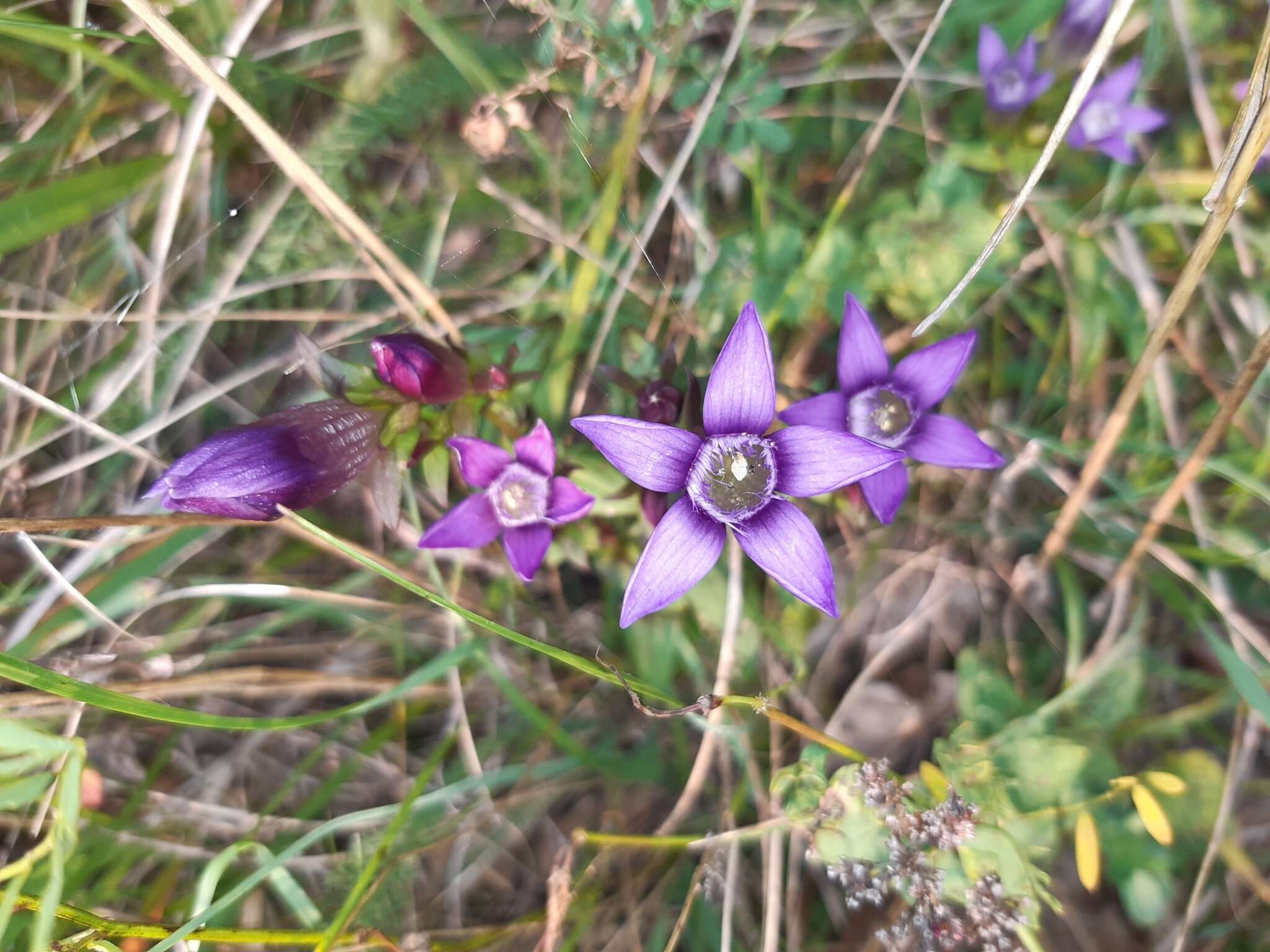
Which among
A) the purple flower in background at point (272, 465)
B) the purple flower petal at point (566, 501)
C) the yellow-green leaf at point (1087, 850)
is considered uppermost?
the purple flower in background at point (272, 465)

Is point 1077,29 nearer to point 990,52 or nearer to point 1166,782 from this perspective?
point 990,52

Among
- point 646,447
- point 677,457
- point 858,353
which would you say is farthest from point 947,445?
point 646,447

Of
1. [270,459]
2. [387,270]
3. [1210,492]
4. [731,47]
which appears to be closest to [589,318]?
[387,270]

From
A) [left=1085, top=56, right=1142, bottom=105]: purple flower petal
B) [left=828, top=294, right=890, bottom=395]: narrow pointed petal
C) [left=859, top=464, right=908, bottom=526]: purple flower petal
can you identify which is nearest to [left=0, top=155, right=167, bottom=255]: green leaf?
[left=828, top=294, right=890, bottom=395]: narrow pointed petal

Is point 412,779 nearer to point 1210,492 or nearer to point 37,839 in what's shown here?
point 37,839

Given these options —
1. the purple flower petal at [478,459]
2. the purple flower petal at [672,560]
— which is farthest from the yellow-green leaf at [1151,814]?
the purple flower petal at [478,459]

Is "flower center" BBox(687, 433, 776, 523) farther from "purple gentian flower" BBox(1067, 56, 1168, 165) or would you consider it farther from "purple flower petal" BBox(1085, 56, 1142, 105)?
"purple flower petal" BBox(1085, 56, 1142, 105)

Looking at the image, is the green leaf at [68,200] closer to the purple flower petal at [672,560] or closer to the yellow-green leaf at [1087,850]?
the purple flower petal at [672,560]
